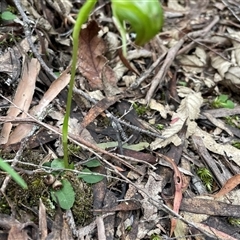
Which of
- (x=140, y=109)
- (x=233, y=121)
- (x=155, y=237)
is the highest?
(x=140, y=109)

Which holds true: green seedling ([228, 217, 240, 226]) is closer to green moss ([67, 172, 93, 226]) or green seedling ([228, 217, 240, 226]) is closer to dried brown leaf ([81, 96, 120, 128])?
green moss ([67, 172, 93, 226])

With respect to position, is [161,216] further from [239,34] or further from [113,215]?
[239,34]

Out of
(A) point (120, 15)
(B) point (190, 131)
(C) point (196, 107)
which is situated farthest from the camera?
(C) point (196, 107)

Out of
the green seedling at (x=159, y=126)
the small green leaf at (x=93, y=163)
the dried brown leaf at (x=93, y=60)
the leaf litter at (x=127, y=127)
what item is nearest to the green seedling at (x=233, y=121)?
the leaf litter at (x=127, y=127)

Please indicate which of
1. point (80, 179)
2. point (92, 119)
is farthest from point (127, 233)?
point (92, 119)

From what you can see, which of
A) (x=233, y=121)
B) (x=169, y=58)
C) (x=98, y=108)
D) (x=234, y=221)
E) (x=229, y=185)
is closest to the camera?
(x=234, y=221)

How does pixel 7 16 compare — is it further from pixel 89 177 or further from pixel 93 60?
pixel 89 177

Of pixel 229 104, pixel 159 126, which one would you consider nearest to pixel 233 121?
pixel 229 104
